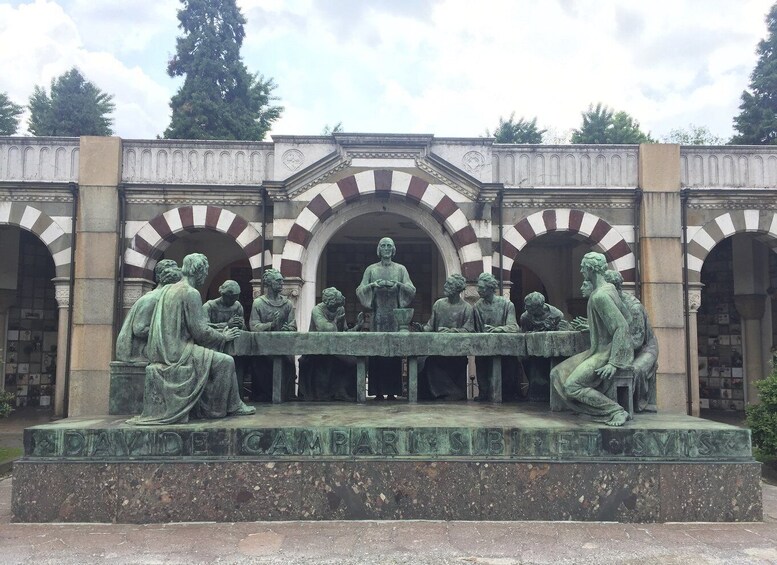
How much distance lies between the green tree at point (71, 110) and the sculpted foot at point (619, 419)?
25724 millimetres

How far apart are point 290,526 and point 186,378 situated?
1655mm

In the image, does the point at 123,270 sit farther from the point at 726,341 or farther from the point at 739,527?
the point at 726,341

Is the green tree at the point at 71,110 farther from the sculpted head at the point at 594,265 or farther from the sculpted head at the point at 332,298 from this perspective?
the sculpted head at the point at 594,265

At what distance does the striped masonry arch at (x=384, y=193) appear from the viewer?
12.5 meters

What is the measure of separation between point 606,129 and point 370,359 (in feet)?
76.0

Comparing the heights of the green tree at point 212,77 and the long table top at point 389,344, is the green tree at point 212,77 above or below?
above

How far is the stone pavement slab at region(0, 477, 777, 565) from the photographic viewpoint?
4.22 metres

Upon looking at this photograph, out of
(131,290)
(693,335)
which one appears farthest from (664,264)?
(131,290)

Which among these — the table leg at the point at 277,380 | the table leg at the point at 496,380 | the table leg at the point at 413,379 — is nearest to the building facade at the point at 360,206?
the table leg at the point at 496,380

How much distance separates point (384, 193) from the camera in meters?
12.7

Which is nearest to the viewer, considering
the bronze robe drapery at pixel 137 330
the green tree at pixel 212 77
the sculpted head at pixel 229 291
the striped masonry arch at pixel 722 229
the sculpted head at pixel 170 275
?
the bronze robe drapery at pixel 137 330

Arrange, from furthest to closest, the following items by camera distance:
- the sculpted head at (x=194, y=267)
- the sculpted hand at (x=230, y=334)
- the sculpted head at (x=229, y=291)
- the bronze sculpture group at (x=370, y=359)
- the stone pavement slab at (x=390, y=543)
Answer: the sculpted head at (x=229, y=291), the sculpted hand at (x=230, y=334), the sculpted head at (x=194, y=267), the bronze sculpture group at (x=370, y=359), the stone pavement slab at (x=390, y=543)

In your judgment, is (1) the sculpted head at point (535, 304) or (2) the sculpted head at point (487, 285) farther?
(2) the sculpted head at point (487, 285)

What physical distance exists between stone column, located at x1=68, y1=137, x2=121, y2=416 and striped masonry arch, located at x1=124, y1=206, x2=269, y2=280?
61cm
